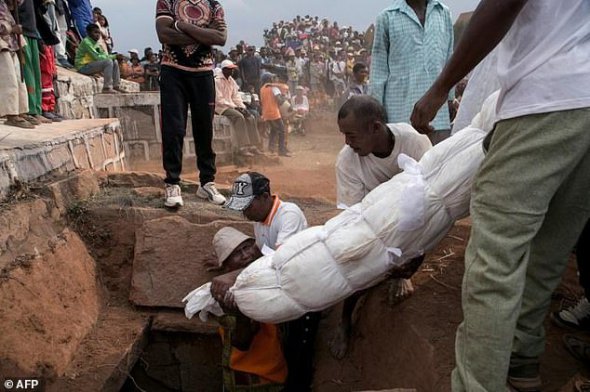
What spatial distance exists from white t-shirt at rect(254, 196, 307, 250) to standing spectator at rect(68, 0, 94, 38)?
27.0 feet

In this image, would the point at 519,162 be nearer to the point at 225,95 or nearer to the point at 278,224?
the point at 278,224

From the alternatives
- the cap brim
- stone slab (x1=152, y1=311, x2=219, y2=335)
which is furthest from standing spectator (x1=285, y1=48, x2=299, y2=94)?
the cap brim

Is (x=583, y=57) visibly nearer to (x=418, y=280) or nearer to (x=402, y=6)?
(x=418, y=280)

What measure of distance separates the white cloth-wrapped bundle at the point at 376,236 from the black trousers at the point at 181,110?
1851mm

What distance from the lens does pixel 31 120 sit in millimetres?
4676

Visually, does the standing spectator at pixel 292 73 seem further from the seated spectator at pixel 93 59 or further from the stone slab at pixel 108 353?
the stone slab at pixel 108 353

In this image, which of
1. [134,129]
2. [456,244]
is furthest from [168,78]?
[134,129]

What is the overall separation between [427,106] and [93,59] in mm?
8380

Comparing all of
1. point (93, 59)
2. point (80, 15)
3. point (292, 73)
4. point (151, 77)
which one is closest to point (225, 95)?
point (93, 59)

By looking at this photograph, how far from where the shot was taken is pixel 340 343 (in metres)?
2.96

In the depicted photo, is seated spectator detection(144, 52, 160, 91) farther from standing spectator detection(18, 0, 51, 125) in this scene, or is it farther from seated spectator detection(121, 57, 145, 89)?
standing spectator detection(18, 0, 51, 125)

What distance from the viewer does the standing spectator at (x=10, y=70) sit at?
160 inches

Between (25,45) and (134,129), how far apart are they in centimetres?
464

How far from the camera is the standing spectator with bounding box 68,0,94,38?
945cm
